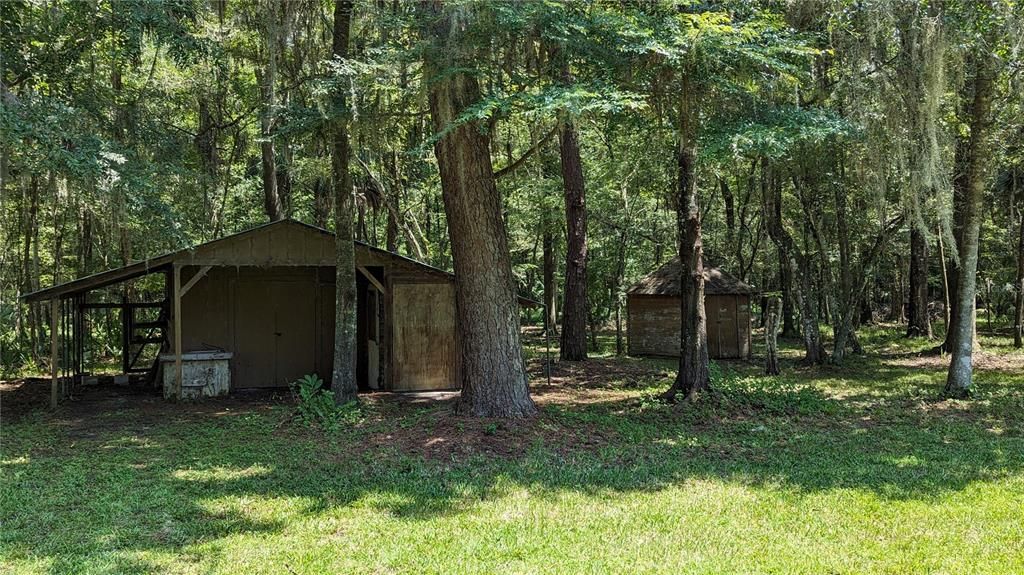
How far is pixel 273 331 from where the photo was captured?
12.8 m

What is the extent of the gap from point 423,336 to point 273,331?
3.30 m

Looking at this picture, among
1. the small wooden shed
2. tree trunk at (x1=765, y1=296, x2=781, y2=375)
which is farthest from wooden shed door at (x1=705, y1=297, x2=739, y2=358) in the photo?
tree trunk at (x1=765, y1=296, x2=781, y2=375)

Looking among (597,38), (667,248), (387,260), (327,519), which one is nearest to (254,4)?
(387,260)

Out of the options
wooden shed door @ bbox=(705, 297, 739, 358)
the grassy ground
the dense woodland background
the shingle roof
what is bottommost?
the grassy ground

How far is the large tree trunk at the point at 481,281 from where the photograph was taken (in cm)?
780

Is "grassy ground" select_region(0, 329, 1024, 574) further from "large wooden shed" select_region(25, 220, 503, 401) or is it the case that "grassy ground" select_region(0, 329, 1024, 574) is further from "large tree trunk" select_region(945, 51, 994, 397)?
"large wooden shed" select_region(25, 220, 503, 401)

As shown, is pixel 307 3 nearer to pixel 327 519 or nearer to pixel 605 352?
pixel 327 519

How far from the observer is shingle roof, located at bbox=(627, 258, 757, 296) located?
15.3 meters

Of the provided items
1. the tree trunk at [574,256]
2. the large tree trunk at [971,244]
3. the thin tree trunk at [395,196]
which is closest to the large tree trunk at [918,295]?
the large tree trunk at [971,244]

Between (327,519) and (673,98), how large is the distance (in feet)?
20.7

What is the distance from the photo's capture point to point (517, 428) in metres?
7.47

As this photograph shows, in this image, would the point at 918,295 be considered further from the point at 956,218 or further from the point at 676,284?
the point at 676,284

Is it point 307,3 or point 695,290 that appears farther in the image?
point 307,3

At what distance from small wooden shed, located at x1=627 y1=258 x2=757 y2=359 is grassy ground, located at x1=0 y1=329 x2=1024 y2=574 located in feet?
19.2
